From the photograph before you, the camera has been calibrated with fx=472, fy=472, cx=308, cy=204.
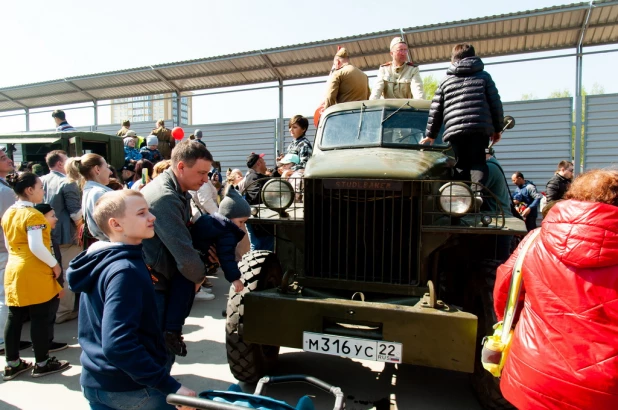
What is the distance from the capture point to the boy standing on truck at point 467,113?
4.38 m

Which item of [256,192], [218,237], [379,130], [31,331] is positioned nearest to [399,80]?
[379,130]

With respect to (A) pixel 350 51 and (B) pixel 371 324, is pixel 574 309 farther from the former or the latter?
(A) pixel 350 51

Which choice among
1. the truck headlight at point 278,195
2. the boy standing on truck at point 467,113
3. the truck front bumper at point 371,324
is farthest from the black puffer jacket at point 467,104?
the truck front bumper at point 371,324

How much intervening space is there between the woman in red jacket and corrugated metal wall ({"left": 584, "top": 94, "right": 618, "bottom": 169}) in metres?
9.57

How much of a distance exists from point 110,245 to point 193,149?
104 centimetres

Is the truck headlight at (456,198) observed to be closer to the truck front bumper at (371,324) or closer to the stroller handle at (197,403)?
the truck front bumper at (371,324)

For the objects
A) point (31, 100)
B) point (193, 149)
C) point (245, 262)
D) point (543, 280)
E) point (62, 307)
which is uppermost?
point (31, 100)

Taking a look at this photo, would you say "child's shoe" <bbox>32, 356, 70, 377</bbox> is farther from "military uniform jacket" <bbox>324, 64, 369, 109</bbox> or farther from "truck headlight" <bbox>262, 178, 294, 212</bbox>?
"military uniform jacket" <bbox>324, 64, 369, 109</bbox>

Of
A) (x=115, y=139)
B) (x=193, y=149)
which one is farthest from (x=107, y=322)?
(x=115, y=139)

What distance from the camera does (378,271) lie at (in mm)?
3770

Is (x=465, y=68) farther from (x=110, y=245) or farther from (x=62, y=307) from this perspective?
(x=62, y=307)

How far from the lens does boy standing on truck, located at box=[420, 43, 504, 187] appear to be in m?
4.38

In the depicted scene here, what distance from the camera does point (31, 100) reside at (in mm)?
14555

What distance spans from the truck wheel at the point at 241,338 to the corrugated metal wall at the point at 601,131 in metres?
9.11
